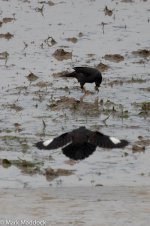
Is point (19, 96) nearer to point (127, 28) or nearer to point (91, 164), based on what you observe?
point (91, 164)

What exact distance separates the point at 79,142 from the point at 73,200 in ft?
3.02

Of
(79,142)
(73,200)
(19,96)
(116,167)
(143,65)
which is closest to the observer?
(73,200)

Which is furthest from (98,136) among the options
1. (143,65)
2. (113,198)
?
(143,65)

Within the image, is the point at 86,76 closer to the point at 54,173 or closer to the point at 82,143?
the point at 54,173

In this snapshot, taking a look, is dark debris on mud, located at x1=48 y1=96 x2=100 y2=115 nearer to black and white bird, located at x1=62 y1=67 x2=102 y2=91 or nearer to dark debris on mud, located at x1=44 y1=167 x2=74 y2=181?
black and white bird, located at x1=62 y1=67 x2=102 y2=91

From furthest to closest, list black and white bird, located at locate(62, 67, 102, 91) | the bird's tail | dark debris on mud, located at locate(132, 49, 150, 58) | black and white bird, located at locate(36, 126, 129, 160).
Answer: dark debris on mud, located at locate(132, 49, 150, 58) → black and white bird, located at locate(62, 67, 102, 91) → black and white bird, located at locate(36, 126, 129, 160) → the bird's tail

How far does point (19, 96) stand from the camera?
15109 millimetres

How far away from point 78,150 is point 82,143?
195 mm

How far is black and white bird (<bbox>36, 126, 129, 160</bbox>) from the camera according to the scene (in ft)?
34.9

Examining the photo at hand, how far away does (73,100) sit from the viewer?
47.8ft

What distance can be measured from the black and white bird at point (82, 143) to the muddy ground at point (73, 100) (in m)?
0.45

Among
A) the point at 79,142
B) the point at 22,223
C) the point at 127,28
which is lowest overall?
the point at 22,223

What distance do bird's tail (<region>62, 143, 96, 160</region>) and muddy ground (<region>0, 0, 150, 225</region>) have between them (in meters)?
0.42

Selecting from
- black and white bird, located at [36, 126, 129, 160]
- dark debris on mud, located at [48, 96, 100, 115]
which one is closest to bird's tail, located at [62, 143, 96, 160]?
black and white bird, located at [36, 126, 129, 160]
